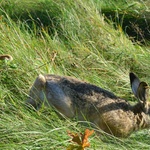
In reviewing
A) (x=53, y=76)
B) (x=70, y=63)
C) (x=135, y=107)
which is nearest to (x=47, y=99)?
(x=53, y=76)

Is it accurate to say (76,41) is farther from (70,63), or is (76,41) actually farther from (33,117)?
(33,117)

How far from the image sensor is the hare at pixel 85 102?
6.55 m

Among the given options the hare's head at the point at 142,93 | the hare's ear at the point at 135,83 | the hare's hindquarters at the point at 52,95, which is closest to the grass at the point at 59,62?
the hare's hindquarters at the point at 52,95

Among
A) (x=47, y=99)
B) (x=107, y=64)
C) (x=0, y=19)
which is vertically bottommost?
(x=107, y=64)

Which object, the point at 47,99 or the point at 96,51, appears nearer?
the point at 47,99

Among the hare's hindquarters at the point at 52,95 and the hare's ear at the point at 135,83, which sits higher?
the hare's hindquarters at the point at 52,95

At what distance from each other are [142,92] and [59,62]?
1671 millimetres

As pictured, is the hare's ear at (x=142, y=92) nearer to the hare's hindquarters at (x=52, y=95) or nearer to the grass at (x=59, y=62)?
the grass at (x=59, y=62)

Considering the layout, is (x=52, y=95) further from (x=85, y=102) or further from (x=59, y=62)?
(x=59, y=62)

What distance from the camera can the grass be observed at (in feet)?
17.8

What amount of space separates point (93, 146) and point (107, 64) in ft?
10.7

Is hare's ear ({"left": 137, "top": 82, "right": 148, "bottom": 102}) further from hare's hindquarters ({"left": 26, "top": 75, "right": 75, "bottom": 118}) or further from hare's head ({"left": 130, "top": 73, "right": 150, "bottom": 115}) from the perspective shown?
hare's hindquarters ({"left": 26, "top": 75, "right": 75, "bottom": 118})

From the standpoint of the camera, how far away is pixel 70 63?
26.5 ft

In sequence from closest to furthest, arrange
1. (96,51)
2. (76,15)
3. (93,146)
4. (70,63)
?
1. (93,146)
2. (70,63)
3. (96,51)
4. (76,15)
